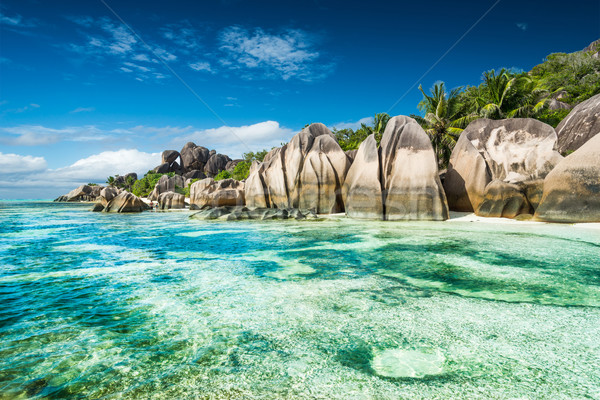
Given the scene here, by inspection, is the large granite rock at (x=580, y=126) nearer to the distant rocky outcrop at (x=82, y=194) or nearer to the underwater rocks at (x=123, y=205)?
the underwater rocks at (x=123, y=205)

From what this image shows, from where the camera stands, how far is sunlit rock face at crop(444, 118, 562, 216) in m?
15.4

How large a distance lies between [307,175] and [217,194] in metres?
11.2

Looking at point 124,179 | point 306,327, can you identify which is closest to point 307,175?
point 306,327

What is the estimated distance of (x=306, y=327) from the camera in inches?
130

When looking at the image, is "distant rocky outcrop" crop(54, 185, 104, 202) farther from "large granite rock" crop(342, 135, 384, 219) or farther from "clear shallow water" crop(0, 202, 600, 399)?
"clear shallow water" crop(0, 202, 600, 399)

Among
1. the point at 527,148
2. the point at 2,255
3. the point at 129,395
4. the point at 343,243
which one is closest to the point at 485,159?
the point at 527,148

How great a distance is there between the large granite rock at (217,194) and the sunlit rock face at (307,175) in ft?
15.8

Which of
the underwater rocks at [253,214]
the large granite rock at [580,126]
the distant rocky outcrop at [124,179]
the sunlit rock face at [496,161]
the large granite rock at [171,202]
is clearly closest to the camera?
the sunlit rock face at [496,161]

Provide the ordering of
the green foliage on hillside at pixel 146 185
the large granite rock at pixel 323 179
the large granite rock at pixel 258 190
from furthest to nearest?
the green foliage on hillside at pixel 146 185, the large granite rock at pixel 258 190, the large granite rock at pixel 323 179

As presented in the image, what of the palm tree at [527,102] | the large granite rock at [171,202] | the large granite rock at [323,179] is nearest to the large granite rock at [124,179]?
→ the large granite rock at [171,202]

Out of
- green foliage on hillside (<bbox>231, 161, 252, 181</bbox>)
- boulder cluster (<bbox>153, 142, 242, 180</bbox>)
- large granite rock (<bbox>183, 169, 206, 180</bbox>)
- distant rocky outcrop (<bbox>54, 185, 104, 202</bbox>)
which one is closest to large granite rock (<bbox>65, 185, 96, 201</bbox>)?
distant rocky outcrop (<bbox>54, 185, 104, 202</bbox>)

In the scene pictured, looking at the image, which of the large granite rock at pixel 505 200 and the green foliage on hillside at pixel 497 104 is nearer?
the large granite rock at pixel 505 200

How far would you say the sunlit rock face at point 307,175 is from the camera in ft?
64.7

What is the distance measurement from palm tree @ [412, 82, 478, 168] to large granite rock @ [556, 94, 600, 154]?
23.4 feet
